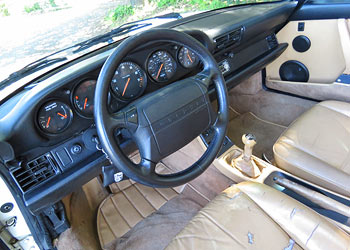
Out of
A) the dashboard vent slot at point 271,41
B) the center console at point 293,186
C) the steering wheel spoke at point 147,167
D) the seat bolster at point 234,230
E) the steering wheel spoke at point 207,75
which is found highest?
the steering wheel spoke at point 207,75

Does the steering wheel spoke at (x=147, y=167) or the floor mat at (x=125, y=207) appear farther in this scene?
the floor mat at (x=125, y=207)

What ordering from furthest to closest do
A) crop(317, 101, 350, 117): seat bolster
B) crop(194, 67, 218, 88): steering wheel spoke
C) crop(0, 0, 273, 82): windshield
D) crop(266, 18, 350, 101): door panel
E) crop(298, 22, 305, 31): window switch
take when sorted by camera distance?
1. crop(298, 22, 305, 31): window switch
2. crop(266, 18, 350, 101): door panel
3. crop(317, 101, 350, 117): seat bolster
4. crop(0, 0, 273, 82): windshield
5. crop(194, 67, 218, 88): steering wheel spoke

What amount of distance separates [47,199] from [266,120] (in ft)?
6.31

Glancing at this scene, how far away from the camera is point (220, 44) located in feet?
5.26

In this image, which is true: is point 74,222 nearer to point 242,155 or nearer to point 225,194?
point 225,194

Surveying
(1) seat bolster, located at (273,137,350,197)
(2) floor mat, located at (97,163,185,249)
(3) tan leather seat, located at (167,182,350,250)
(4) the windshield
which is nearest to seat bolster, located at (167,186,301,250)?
(3) tan leather seat, located at (167,182,350,250)

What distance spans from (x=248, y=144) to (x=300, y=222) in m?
0.45

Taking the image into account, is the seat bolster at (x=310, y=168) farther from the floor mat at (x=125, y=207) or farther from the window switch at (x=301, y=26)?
the window switch at (x=301, y=26)

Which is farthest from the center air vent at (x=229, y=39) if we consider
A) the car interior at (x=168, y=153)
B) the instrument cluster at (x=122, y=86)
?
the instrument cluster at (x=122, y=86)

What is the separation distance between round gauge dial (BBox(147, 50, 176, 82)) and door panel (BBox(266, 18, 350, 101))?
1307mm

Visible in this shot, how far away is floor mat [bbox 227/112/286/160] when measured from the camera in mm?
2188

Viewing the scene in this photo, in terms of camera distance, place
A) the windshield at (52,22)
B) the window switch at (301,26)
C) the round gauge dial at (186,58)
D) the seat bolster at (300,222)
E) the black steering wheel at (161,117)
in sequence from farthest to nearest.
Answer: the window switch at (301,26)
the round gauge dial at (186,58)
the windshield at (52,22)
the seat bolster at (300,222)
the black steering wheel at (161,117)

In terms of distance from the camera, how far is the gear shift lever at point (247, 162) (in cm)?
137

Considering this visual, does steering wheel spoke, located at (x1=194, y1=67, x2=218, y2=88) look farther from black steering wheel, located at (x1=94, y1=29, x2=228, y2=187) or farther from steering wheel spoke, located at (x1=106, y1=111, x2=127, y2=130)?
steering wheel spoke, located at (x1=106, y1=111, x2=127, y2=130)
